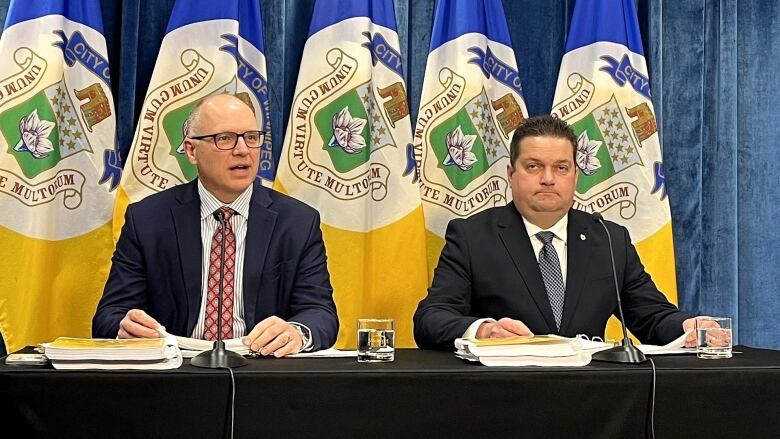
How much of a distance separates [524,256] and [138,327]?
4.27 ft

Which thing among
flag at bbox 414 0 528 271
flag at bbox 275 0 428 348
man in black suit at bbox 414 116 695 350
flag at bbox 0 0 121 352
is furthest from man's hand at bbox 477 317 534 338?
flag at bbox 0 0 121 352

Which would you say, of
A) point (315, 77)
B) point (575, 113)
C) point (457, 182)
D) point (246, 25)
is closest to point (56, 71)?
point (246, 25)

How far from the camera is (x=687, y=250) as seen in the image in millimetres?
4293

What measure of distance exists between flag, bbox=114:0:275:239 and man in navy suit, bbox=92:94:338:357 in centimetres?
57

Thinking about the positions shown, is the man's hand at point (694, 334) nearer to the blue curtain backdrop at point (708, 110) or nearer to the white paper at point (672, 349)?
the white paper at point (672, 349)

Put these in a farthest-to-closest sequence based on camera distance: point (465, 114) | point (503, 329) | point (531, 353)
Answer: point (465, 114)
point (503, 329)
point (531, 353)

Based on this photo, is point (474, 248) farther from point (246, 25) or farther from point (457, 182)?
point (246, 25)

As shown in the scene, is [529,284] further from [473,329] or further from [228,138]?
[228,138]

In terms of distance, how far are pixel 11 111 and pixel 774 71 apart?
136 inches

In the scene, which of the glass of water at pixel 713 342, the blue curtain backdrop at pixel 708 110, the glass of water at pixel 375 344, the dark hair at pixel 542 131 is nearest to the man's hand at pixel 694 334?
the glass of water at pixel 713 342

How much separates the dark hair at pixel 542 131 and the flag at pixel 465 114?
0.75m

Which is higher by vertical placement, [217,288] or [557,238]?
[557,238]

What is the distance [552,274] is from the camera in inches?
122

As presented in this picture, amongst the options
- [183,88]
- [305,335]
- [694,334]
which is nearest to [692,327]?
[694,334]
